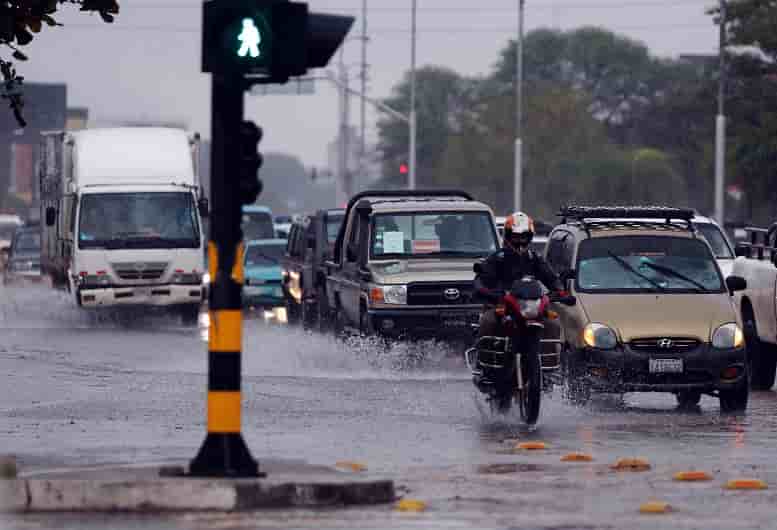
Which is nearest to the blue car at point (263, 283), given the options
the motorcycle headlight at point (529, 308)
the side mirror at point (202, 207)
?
the side mirror at point (202, 207)

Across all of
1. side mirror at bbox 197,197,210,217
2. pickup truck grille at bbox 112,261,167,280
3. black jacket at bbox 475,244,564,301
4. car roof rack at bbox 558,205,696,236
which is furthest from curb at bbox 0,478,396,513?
side mirror at bbox 197,197,210,217

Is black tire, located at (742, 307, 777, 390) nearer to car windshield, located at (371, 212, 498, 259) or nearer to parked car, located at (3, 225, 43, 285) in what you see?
car windshield, located at (371, 212, 498, 259)

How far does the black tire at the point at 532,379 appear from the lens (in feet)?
54.0

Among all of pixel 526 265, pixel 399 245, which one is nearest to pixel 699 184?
pixel 399 245

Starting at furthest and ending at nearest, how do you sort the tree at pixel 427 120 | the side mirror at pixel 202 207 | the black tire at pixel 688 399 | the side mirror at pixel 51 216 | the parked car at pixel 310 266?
1. the tree at pixel 427 120
2. the side mirror at pixel 51 216
3. the side mirror at pixel 202 207
4. the parked car at pixel 310 266
5. the black tire at pixel 688 399

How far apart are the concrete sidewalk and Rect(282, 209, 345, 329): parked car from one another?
55.2 ft

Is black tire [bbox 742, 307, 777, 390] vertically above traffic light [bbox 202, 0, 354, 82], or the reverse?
traffic light [bbox 202, 0, 354, 82]

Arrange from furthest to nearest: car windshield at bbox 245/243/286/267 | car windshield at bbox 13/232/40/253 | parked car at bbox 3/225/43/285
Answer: car windshield at bbox 13/232/40/253 → parked car at bbox 3/225/43/285 → car windshield at bbox 245/243/286/267

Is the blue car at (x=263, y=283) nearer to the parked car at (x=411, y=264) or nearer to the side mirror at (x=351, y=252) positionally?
the parked car at (x=411, y=264)

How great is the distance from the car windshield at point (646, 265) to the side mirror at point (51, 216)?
2016 cm

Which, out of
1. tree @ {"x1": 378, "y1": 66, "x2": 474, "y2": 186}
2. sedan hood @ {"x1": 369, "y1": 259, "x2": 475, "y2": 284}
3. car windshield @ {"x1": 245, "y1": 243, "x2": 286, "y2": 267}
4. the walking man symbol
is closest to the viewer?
the walking man symbol

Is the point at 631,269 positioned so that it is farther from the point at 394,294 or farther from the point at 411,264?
the point at 411,264

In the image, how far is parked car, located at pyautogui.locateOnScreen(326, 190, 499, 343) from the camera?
23922mm

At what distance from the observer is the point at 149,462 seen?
12.8 metres
